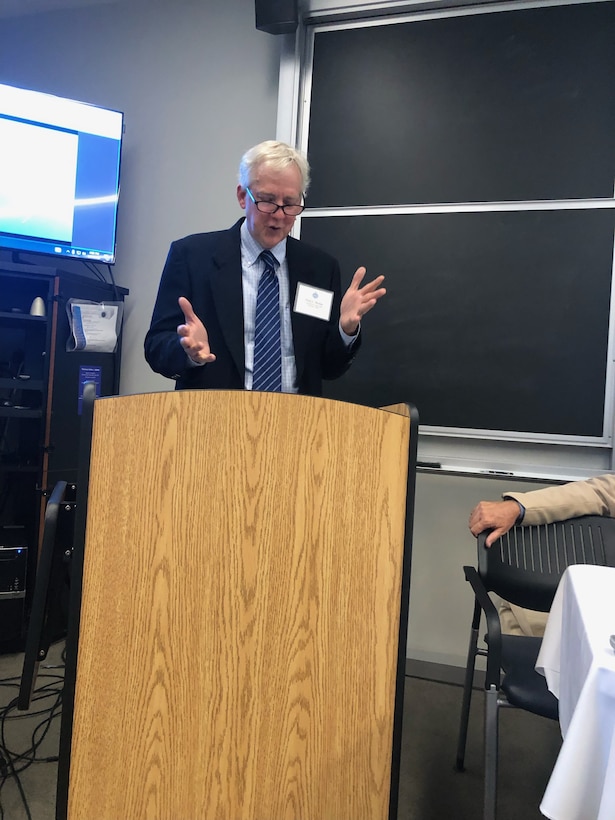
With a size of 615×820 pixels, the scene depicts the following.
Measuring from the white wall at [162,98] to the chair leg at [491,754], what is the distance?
2.00 m

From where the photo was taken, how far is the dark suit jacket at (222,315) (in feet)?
5.23

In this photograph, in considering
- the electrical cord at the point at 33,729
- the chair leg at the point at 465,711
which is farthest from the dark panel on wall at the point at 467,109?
the electrical cord at the point at 33,729

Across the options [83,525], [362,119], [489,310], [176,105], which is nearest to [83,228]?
[176,105]

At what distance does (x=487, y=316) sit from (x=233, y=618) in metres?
1.72

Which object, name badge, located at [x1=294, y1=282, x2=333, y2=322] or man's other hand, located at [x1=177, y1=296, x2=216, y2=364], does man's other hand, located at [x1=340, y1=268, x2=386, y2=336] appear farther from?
man's other hand, located at [x1=177, y1=296, x2=216, y2=364]

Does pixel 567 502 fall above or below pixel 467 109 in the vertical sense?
below

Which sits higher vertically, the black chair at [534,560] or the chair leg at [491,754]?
the black chair at [534,560]

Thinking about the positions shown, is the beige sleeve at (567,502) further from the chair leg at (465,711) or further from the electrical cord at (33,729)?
the electrical cord at (33,729)

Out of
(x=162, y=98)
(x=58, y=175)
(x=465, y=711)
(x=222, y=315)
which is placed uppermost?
(x=162, y=98)

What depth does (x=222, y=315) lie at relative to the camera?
1595mm

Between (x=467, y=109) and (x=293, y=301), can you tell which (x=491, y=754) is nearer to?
(x=293, y=301)

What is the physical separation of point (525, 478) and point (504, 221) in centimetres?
98

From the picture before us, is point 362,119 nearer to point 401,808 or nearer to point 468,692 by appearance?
point 468,692

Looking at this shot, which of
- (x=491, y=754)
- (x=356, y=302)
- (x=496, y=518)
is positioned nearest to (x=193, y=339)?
(x=356, y=302)
